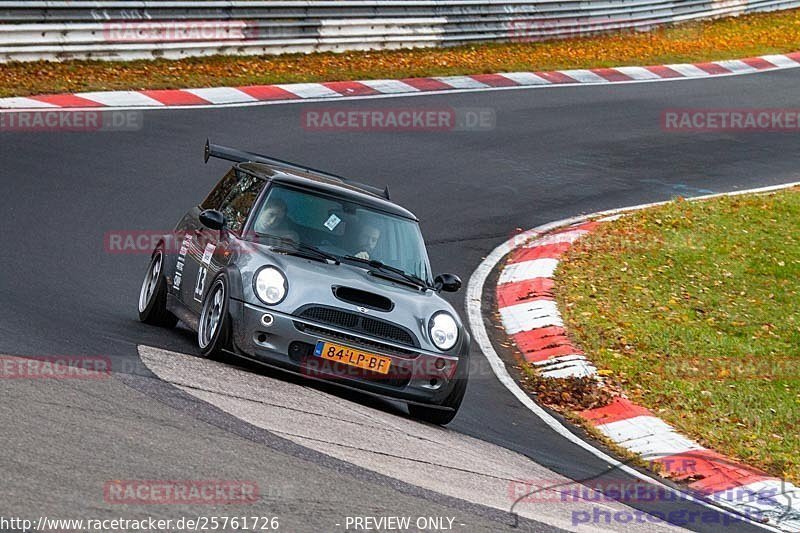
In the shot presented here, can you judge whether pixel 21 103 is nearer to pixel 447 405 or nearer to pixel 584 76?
pixel 447 405

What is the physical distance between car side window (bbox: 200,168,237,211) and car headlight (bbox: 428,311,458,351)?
2219mm

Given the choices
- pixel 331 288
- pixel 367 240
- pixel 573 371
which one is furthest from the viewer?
pixel 573 371

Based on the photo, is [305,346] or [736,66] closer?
[305,346]

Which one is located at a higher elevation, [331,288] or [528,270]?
[331,288]

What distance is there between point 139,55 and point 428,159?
5.47 metres

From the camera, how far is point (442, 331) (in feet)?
27.3

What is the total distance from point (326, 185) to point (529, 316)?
358cm

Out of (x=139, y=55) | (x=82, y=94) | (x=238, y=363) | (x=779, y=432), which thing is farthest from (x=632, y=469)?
(x=139, y=55)

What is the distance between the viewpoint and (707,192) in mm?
17344

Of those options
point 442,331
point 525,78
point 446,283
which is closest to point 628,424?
point 446,283

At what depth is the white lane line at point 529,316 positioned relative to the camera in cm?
1177

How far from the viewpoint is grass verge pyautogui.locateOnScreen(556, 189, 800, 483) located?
9766mm

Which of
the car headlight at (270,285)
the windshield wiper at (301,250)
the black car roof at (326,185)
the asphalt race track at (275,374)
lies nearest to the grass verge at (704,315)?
the asphalt race track at (275,374)

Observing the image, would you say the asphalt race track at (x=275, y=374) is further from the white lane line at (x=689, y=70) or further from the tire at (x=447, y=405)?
the white lane line at (x=689, y=70)
